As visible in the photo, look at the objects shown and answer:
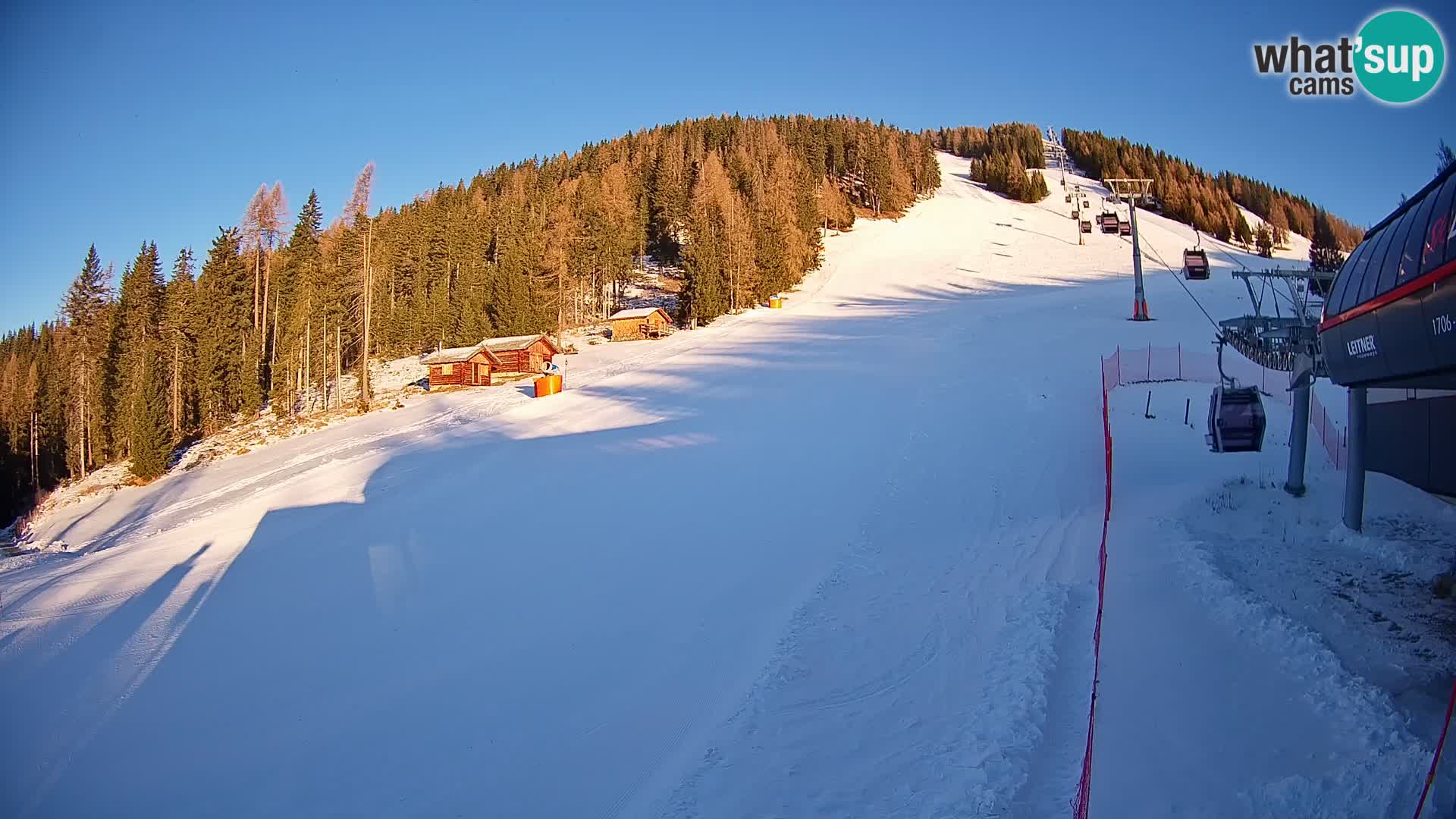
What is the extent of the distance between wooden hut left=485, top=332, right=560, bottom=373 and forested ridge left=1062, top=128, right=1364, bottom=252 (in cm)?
6367

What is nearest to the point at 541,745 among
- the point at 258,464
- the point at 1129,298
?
the point at 258,464

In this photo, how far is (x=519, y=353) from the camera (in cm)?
4469

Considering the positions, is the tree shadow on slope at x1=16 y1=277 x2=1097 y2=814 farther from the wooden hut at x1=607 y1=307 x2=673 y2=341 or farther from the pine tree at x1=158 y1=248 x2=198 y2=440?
the pine tree at x1=158 y1=248 x2=198 y2=440

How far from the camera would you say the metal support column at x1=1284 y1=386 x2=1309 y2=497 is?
12438mm

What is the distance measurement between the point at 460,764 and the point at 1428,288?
34.8ft

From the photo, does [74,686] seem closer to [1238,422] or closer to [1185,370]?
[1238,422]

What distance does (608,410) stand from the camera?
84.2 feet

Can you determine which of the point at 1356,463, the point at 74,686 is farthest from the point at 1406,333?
the point at 74,686

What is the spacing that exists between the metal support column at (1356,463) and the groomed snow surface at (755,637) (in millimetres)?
354

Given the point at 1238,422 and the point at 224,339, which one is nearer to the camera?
the point at 1238,422

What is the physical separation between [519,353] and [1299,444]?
39947mm

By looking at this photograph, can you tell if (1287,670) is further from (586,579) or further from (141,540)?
(141,540)

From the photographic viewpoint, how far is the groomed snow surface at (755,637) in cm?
639

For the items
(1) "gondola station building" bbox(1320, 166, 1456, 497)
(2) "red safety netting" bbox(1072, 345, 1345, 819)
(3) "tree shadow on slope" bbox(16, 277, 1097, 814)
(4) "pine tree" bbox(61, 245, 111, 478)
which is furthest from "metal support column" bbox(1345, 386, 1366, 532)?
(4) "pine tree" bbox(61, 245, 111, 478)
